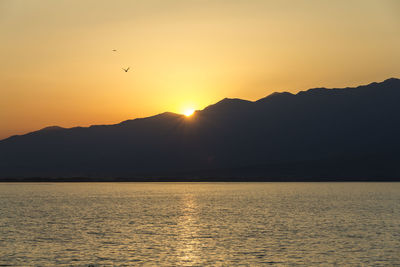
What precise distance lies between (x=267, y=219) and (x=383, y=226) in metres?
20.5

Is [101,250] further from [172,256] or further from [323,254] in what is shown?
[323,254]

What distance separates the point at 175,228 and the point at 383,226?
31198 millimetres

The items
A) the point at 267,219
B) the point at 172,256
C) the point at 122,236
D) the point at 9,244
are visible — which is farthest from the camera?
the point at 267,219

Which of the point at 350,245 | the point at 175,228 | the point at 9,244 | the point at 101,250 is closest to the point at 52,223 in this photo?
the point at 175,228

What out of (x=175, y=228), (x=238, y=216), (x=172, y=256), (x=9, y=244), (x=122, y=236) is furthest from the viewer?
(x=238, y=216)

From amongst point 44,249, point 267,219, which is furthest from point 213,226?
point 44,249

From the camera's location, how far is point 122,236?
2918 inches

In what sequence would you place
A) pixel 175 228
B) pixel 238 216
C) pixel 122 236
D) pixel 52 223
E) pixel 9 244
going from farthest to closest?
pixel 238 216, pixel 52 223, pixel 175 228, pixel 122 236, pixel 9 244

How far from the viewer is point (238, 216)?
352 feet

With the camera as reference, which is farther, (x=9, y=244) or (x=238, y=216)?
(x=238, y=216)

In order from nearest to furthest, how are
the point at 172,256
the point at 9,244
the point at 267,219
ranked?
the point at 172,256 < the point at 9,244 < the point at 267,219

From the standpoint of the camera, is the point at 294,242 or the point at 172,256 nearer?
the point at 172,256

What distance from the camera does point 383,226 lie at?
8781cm

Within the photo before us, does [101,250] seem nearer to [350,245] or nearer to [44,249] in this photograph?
[44,249]
